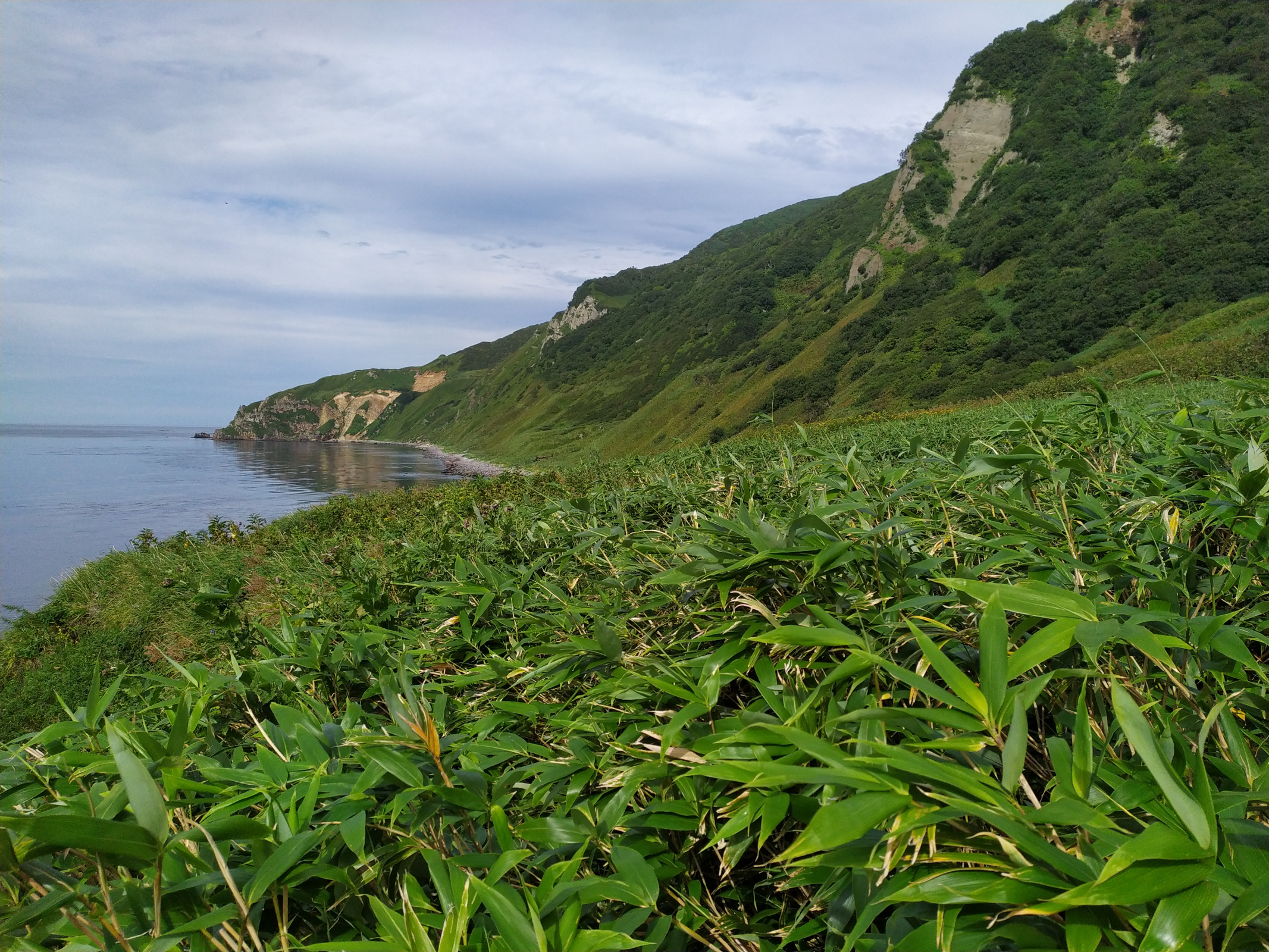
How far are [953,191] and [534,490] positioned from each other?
89.3m

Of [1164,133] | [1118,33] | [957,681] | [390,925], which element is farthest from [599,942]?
[1118,33]

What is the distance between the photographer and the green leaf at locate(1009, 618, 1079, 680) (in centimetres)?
90

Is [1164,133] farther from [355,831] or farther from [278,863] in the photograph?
[278,863]

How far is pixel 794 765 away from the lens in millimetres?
989

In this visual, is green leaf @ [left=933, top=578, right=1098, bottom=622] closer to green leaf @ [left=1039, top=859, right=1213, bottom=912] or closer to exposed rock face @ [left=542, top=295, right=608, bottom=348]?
green leaf @ [left=1039, top=859, right=1213, bottom=912]

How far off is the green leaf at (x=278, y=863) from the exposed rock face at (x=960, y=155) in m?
89.2

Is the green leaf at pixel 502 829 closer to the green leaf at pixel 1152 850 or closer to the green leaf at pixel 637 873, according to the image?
the green leaf at pixel 637 873

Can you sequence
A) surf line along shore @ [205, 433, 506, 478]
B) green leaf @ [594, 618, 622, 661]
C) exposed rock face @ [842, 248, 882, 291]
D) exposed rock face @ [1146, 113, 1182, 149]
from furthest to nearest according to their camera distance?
1. surf line along shore @ [205, 433, 506, 478]
2. exposed rock face @ [842, 248, 882, 291]
3. exposed rock face @ [1146, 113, 1182, 149]
4. green leaf @ [594, 618, 622, 661]

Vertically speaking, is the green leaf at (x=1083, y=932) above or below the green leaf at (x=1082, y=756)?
below

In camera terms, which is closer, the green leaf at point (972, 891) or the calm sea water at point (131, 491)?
the green leaf at point (972, 891)

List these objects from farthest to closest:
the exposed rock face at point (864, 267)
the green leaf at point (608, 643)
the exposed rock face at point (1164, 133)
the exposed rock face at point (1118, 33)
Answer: the exposed rock face at point (864, 267) < the exposed rock face at point (1118, 33) < the exposed rock face at point (1164, 133) < the green leaf at point (608, 643)

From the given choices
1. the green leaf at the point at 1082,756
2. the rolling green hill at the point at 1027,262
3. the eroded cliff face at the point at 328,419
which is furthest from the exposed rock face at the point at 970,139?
the eroded cliff face at the point at 328,419

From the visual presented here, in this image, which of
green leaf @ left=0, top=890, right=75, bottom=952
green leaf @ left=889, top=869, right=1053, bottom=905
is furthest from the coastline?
green leaf @ left=889, top=869, right=1053, bottom=905

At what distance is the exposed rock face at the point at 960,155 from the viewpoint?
81.8 metres
